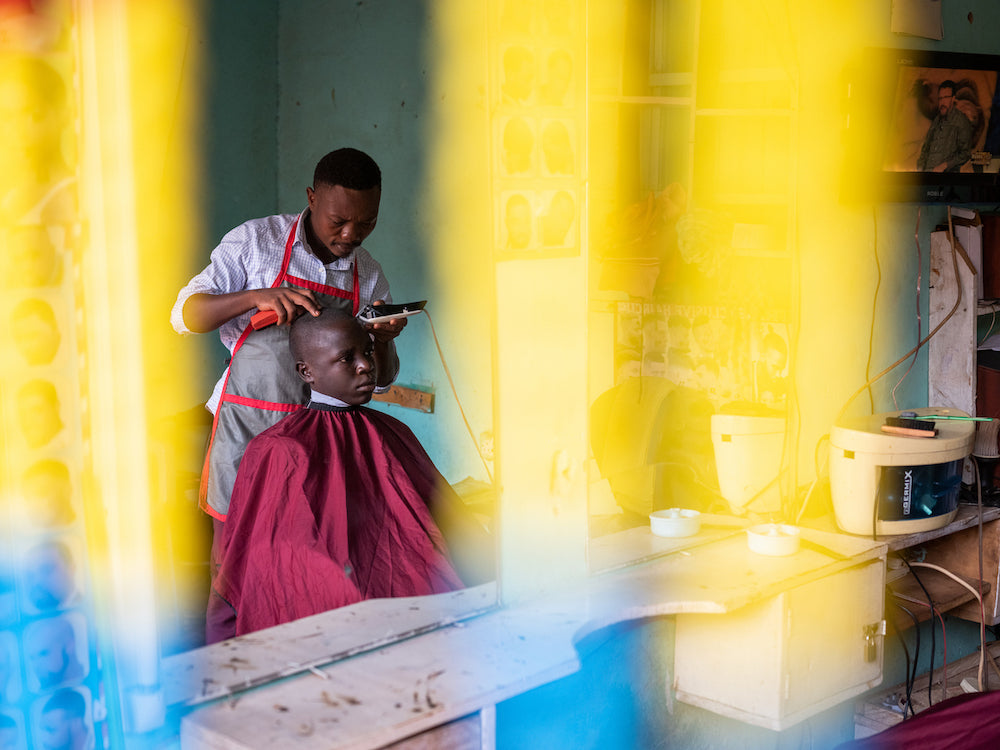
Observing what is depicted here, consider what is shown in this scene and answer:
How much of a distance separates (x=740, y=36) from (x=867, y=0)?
39cm

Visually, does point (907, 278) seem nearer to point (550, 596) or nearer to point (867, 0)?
point (867, 0)

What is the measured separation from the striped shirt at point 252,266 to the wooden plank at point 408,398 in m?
1.43

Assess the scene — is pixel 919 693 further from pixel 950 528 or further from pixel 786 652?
pixel 786 652

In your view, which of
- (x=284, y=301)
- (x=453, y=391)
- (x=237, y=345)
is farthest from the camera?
(x=453, y=391)

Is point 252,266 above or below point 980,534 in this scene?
above

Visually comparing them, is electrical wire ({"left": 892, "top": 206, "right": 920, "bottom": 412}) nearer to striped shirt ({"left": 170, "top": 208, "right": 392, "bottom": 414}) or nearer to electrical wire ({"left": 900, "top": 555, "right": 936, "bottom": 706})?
electrical wire ({"left": 900, "top": 555, "right": 936, "bottom": 706})

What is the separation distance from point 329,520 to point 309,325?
0.46 meters

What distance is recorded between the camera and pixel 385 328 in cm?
247

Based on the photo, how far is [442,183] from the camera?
3.97 metres

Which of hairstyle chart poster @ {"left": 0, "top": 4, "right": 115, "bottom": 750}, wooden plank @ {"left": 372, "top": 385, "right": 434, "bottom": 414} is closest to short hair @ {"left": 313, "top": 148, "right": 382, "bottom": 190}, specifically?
hairstyle chart poster @ {"left": 0, "top": 4, "right": 115, "bottom": 750}

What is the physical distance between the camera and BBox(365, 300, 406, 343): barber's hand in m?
2.44

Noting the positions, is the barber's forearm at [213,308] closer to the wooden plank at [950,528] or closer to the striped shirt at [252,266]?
the striped shirt at [252,266]

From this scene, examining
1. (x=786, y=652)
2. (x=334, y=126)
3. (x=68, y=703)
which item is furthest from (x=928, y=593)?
(x=334, y=126)

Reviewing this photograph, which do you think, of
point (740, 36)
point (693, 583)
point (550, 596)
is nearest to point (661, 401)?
point (693, 583)
